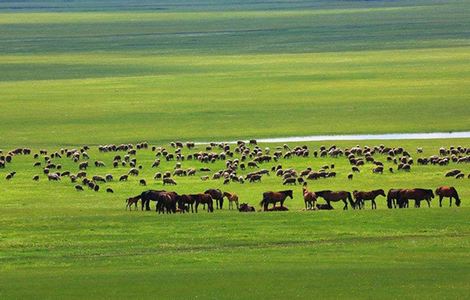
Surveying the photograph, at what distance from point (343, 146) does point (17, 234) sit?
17.7 meters

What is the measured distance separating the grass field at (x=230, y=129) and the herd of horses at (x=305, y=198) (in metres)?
0.50

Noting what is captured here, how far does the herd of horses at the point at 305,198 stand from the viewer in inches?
1128

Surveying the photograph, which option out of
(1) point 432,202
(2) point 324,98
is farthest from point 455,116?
(1) point 432,202

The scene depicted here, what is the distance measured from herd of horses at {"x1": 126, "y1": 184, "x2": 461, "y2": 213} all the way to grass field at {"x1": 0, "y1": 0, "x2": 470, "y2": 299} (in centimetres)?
50

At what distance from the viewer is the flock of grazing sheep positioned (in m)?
34.6

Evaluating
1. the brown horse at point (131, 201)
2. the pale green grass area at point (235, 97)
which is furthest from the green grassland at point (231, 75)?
the brown horse at point (131, 201)

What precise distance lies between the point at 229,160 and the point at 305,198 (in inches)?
356

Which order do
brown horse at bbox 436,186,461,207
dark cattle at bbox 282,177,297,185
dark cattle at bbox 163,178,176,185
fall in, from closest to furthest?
1. brown horse at bbox 436,186,461,207
2. dark cattle at bbox 282,177,297,185
3. dark cattle at bbox 163,178,176,185

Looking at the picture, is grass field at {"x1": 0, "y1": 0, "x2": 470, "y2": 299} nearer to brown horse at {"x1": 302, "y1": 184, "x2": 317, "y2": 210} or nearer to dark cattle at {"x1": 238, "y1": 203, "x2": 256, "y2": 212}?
brown horse at {"x1": 302, "y1": 184, "x2": 317, "y2": 210}

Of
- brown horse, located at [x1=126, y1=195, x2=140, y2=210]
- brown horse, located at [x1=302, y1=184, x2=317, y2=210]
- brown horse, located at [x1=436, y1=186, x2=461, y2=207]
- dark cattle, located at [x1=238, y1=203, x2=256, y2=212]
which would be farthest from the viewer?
brown horse, located at [x1=126, y1=195, x2=140, y2=210]

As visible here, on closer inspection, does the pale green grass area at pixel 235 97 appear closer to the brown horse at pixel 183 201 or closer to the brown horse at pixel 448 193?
the brown horse at pixel 183 201

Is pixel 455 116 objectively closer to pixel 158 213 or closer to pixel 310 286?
pixel 158 213

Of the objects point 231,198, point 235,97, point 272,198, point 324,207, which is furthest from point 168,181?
point 235,97

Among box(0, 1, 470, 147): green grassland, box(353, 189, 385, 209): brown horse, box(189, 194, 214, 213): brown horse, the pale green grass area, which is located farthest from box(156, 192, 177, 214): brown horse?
box(0, 1, 470, 147): green grassland
